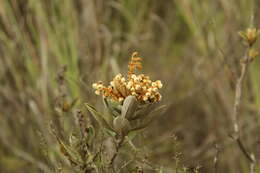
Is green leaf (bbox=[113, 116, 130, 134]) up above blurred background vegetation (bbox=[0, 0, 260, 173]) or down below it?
below

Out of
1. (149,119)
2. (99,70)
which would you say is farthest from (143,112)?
(99,70)

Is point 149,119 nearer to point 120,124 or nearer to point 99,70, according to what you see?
point 120,124

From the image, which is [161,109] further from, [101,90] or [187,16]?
[187,16]

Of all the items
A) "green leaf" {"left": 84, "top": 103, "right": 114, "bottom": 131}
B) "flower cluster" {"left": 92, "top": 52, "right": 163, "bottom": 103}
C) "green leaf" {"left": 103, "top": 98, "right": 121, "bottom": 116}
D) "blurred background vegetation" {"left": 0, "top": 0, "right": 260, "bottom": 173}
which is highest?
"blurred background vegetation" {"left": 0, "top": 0, "right": 260, "bottom": 173}

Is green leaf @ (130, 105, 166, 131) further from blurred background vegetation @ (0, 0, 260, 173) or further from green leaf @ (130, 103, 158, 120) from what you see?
blurred background vegetation @ (0, 0, 260, 173)

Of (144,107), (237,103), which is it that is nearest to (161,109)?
(144,107)

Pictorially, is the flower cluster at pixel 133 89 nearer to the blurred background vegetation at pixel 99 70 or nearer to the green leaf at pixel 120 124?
the green leaf at pixel 120 124

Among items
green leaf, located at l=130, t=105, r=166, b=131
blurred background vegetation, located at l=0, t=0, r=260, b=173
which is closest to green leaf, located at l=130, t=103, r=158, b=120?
green leaf, located at l=130, t=105, r=166, b=131

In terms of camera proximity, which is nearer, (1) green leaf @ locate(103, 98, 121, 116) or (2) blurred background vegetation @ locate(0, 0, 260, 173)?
(1) green leaf @ locate(103, 98, 121, 116)

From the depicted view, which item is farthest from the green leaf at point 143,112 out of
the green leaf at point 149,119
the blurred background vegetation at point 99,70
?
the blurred background vegetation at point 99,70
